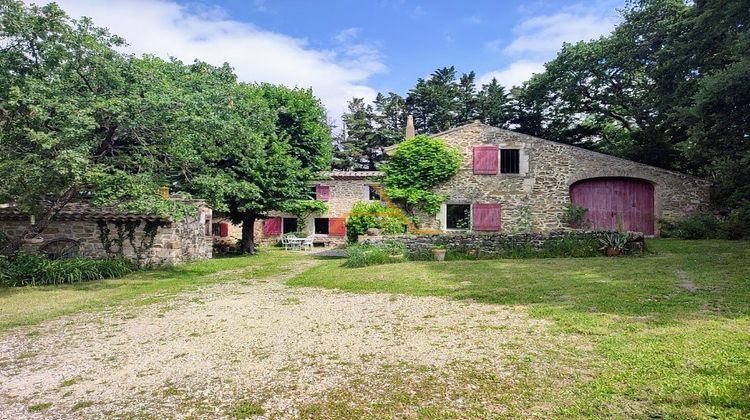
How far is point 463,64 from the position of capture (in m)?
36.0

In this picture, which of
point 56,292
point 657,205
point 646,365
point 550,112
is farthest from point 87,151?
point 550,112

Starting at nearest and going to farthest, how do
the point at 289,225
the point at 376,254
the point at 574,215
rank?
1. the point at 376,254
2. the point at 574,215
3. the point at 289,225

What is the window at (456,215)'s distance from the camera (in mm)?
18484

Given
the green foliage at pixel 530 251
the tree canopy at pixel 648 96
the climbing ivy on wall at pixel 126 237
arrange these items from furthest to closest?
1. the climbing ivy on wall at pixel 126 237
2. the green foliage at pixel 530 251
3. the tree canopy at pixel 648 96

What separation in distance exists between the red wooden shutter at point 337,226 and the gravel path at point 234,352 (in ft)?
51.6

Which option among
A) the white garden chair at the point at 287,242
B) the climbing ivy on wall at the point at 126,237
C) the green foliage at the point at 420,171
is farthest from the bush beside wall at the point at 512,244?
the white garden chair at the point at 287,242

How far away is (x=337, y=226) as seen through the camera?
22719 mm

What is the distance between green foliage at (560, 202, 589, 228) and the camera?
17172 mm

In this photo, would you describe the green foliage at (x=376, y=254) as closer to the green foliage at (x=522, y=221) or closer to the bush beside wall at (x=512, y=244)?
the bush beside wall at (x=512, y=244)

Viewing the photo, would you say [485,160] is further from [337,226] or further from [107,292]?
[107,292]

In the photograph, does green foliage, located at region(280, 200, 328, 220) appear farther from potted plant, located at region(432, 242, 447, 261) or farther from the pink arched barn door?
the pink arched barn door

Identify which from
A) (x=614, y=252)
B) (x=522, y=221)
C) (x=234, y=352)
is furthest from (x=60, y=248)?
(x=522, y=221)

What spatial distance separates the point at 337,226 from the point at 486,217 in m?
8.57

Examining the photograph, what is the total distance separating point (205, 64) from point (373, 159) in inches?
942
